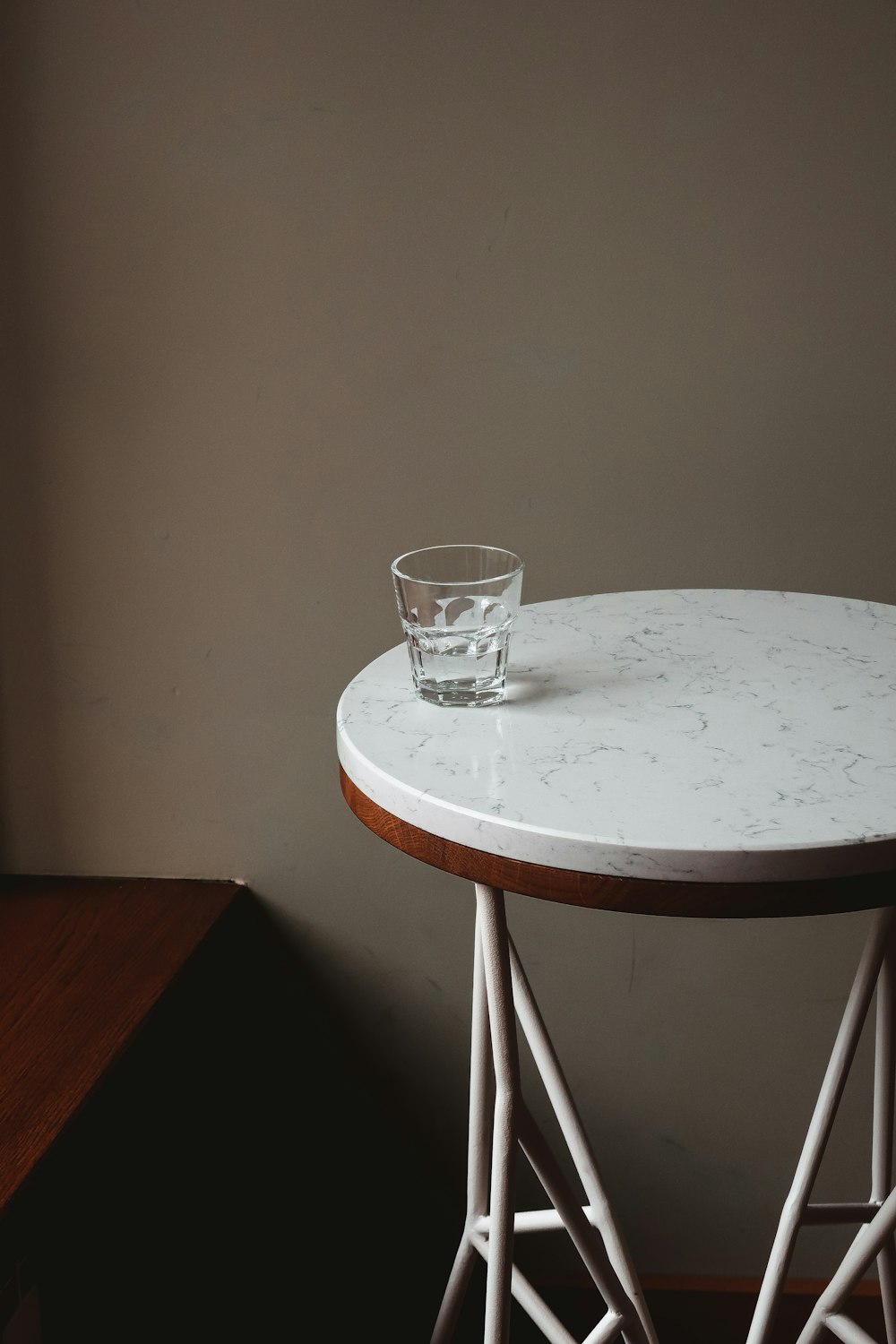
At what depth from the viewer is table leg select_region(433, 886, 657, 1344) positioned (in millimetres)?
816

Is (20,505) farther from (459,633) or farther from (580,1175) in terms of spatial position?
(580,1175)

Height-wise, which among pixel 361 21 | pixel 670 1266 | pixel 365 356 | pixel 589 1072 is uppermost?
pixel 361 21

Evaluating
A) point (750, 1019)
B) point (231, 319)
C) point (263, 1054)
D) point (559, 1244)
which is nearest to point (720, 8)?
point (231, 319)

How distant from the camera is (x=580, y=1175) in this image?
3.53ft

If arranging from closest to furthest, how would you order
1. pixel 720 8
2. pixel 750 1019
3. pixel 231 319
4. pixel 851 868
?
pixel 851 868 < pixel 720 8 < pixel 231 319 < pixel 750 1019

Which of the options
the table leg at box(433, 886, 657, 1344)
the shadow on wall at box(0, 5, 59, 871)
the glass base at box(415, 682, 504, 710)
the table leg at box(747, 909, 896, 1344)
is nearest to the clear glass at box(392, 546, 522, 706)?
the glass base at box(415, 682, 504, 710)

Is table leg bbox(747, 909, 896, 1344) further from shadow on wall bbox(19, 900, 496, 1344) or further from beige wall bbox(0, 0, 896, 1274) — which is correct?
shadow on wall bbox(19, 900, 496, 1344)

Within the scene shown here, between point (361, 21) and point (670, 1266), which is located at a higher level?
point (361, 21)

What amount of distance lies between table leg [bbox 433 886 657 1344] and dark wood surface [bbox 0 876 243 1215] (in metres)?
0.40

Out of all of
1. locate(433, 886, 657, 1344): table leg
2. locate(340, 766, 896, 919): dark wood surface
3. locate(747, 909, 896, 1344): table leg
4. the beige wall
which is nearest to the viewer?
locate(340, 766, 896, 919): dark wood surface

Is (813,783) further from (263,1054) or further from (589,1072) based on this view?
(263,1054)

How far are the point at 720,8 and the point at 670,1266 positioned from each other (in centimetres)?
161

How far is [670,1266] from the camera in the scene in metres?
1.57

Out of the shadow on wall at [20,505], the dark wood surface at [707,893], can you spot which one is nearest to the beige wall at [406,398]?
the shadow on wall at [20,505]
